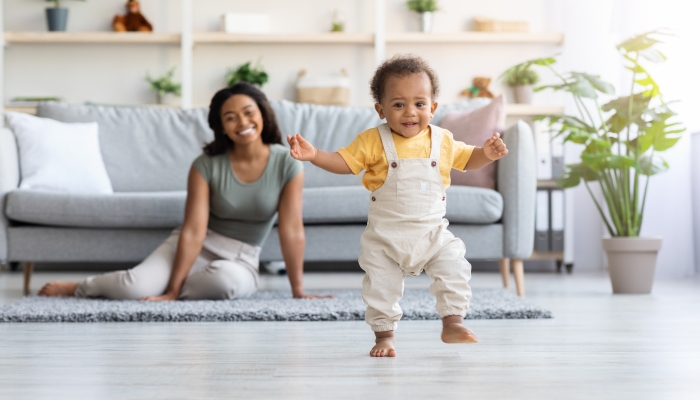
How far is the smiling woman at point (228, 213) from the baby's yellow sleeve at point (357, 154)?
3.01ft

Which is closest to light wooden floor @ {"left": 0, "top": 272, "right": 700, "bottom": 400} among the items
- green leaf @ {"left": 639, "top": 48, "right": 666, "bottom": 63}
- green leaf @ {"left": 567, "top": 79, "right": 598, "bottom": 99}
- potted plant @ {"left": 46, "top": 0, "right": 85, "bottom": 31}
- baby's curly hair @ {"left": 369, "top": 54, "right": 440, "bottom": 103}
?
baby's curly hair @ {"left": 369, "top": 54, "right": 440, "bottom": 103}

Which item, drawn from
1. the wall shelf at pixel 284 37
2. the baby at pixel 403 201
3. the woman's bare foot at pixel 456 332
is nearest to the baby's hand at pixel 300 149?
the baby at pixel 403 201

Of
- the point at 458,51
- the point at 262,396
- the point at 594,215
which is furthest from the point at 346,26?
the point at 262,396

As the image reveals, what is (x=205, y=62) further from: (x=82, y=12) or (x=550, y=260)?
(x=550, y=260)

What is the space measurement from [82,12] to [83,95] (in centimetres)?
52

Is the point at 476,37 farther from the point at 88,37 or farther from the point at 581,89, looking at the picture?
the point at 88,37

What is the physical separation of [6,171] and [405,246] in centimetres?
193

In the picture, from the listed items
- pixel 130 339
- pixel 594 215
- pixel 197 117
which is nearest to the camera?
pixel 130 339

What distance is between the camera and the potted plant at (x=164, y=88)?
4.57m

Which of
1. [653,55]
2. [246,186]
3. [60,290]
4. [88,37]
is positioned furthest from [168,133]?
[653,55]

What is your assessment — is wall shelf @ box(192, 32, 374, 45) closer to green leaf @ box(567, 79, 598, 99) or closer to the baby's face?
green leaf @ box(567, 79, 598, 99)

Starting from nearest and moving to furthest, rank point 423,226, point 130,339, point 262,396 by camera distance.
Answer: point 262,396, point 423,226, point 130,339

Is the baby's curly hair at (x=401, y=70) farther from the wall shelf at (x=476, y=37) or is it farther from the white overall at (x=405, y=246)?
the wall shelf at (x=476, y=37)

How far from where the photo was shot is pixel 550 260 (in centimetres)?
448
